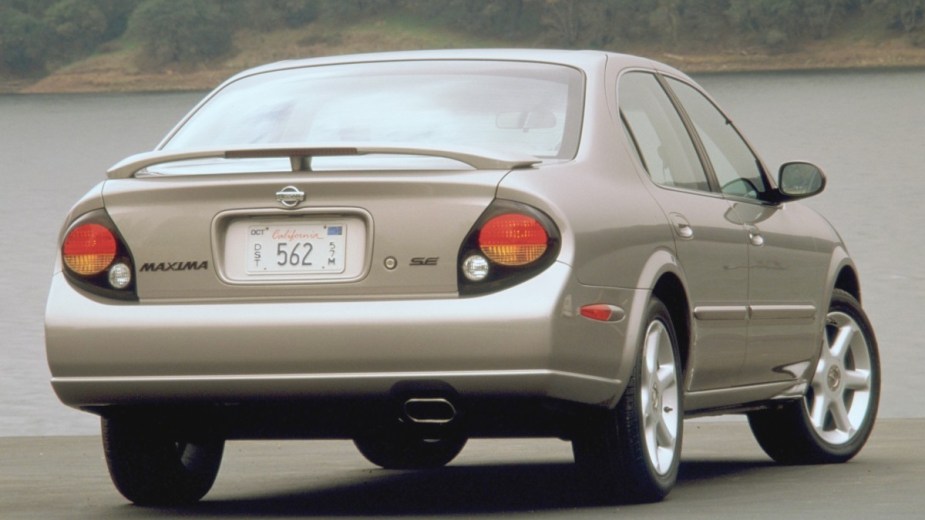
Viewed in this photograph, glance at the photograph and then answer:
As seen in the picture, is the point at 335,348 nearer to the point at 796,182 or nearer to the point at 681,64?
the point at 796,182

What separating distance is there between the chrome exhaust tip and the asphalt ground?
0.46 meters

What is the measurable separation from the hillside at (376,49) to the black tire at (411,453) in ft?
389

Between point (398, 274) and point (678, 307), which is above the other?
point (398, 274)

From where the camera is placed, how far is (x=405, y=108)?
233 inches

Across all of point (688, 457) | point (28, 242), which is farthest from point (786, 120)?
point (688, 457)

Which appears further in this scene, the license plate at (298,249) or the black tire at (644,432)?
the black tire at (644,432)

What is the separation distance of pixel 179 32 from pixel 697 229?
128m

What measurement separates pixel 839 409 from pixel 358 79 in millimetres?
2716

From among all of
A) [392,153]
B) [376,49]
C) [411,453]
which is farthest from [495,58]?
[376,49]

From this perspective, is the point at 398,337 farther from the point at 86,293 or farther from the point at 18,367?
the point at 18,367

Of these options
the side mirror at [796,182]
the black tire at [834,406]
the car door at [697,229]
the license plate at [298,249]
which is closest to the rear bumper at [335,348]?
the license plate at [298,249]

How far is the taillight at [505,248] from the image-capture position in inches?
206

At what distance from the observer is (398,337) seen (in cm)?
520

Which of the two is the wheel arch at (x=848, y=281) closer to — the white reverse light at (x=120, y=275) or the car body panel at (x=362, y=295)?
the car body panel at (x=362, y=295)
